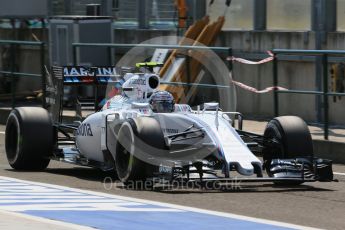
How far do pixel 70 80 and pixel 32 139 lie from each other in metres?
1.10

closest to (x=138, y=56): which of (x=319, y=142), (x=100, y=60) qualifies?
(x=100, y=60)

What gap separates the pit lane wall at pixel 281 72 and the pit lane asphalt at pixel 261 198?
6236mm

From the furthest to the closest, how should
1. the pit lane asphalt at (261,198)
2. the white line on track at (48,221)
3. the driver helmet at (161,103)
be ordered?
the driver helmet at (161,103), the pit lane asphalt at (261,198), the white line on track at (48,221)

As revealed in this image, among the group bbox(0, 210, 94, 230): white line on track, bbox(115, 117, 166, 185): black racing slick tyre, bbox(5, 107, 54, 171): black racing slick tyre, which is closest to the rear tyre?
bbox(115, 117, 166, 185): black racing slick tyre

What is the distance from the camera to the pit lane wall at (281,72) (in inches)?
789

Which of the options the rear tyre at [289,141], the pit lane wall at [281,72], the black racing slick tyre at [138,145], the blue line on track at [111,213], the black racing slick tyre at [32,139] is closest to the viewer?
the blue line on track at [111,213]

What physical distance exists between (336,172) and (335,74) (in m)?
4.37

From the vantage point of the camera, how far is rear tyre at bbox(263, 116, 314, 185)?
1280 centimetres

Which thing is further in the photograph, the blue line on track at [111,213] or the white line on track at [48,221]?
the blue line on track at [111,213]

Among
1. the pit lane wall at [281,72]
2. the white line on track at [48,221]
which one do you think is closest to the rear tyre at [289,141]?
the white line on track at [48,221]

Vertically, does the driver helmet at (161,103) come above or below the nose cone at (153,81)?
below

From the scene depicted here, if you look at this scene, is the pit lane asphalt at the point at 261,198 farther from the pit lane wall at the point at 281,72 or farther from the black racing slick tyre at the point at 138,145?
the pit lane wall at the point at 281,72

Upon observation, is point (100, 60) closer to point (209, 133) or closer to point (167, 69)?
point (167, 69)

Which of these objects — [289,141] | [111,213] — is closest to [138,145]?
[289,141]
